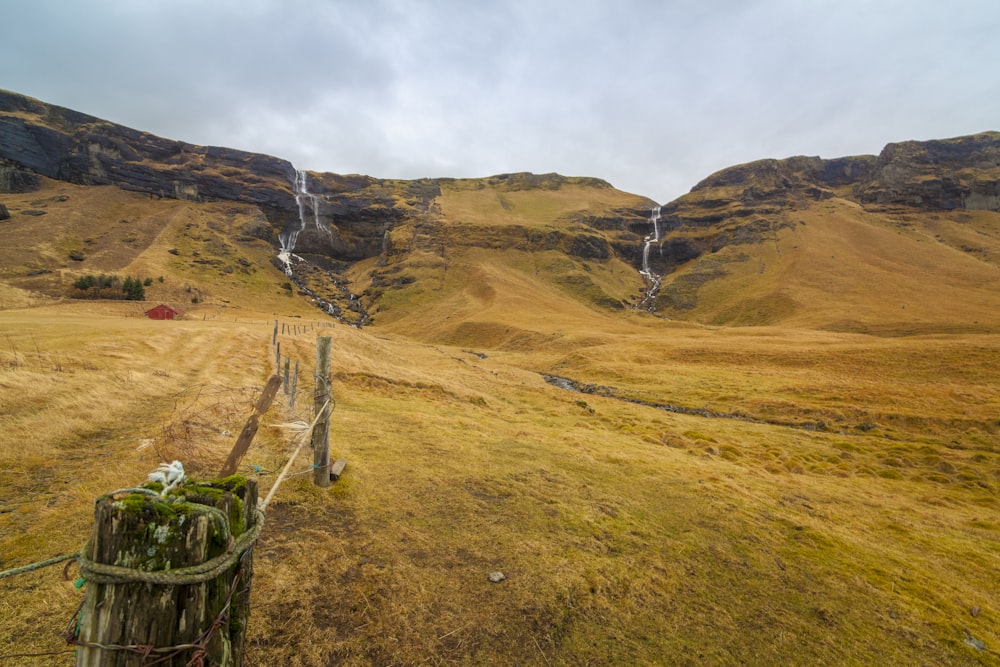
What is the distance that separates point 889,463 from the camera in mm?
18578

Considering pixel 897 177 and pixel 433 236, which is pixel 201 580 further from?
pixel 897 177

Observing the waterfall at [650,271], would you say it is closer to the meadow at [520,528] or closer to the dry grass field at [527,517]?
the dry grass field at [527,517]

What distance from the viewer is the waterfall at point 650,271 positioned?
11481cm

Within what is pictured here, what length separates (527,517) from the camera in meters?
8.64

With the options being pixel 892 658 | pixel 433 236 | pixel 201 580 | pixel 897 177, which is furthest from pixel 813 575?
pixel 897 177

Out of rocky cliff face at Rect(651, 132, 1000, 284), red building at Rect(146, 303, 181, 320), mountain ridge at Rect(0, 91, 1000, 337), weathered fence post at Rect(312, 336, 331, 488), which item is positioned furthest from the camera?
rocky cliff face at Rect(651, 132, 1000, 284)

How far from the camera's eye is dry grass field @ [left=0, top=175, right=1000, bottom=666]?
542 centimetres

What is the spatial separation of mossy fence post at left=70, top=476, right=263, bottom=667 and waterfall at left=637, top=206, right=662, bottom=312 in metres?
115

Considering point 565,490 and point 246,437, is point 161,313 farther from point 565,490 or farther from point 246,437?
point 246,437

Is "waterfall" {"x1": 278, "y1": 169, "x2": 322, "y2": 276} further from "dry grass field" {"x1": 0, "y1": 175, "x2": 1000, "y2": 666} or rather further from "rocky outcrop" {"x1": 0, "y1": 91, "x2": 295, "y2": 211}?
"dry grass field" {"x1": 0, "y1": 175, "x2": 1000, "y2": 666}

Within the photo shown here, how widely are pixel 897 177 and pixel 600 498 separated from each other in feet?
639

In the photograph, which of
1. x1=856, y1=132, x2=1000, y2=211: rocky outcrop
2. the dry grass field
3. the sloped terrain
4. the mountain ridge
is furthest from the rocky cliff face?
the dry grass field

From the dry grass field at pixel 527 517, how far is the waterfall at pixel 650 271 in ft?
299

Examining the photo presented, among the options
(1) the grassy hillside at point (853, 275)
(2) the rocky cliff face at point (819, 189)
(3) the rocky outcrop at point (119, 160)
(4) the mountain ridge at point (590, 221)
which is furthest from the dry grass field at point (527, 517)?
(3) the rocky outcrop at point (119, 160)
